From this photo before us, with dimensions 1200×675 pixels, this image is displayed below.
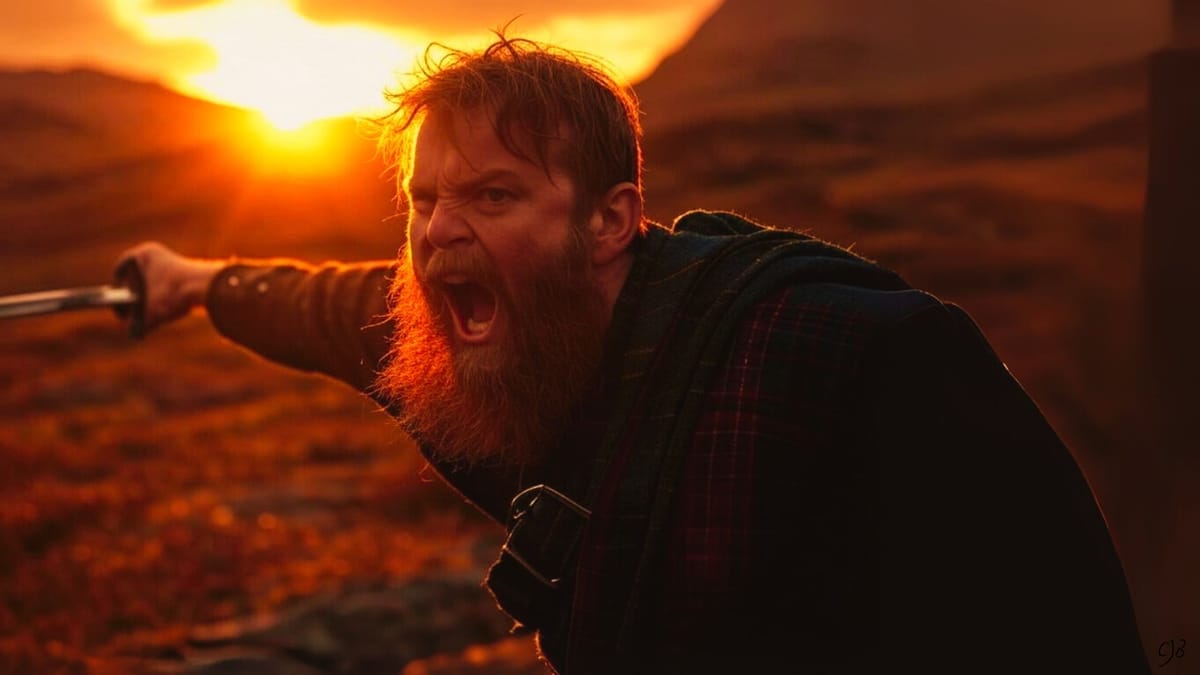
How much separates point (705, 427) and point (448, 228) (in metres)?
0.75

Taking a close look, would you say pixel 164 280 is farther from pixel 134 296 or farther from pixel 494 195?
pixel 494 195

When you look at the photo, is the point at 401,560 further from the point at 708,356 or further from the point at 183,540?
the point at 708,356

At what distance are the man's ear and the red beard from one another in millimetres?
52

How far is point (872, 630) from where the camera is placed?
2.59 metres

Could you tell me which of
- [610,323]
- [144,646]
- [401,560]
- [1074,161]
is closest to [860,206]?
[1074,161]

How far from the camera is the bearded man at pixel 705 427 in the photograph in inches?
98.3

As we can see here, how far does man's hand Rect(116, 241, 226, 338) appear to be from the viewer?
4602mm

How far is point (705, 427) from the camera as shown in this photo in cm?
267

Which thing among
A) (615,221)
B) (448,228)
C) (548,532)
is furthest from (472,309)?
(548,532)

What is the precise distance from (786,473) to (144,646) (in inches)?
319
